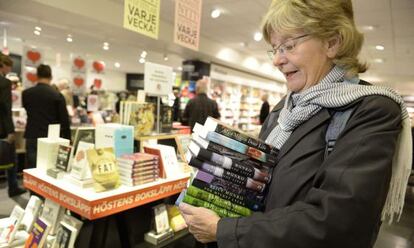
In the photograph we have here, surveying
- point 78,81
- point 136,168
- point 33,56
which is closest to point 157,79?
point 136,168

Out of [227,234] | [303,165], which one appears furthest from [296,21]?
[227,234]

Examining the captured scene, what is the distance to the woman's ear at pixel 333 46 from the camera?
2.86ft

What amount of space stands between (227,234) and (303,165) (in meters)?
0.27

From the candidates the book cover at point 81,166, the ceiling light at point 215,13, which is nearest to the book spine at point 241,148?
the book cover at point 81,166

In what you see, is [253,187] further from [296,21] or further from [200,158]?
[296,21]

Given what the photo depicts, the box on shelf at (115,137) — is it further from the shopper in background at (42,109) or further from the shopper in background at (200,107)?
the shopper in background at (200,107)

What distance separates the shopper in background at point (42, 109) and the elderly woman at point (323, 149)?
327 cm

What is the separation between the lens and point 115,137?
6.79 ft

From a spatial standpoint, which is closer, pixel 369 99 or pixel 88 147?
pixel 369 99

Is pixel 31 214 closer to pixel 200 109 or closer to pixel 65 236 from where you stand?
pixel 65 236

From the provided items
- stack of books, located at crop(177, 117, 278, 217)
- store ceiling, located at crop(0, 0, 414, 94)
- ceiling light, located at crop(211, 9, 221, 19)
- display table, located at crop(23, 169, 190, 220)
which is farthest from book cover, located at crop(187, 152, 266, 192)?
ceiling light, located at crop(211, 9, 221, 19)

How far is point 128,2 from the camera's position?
2434mm

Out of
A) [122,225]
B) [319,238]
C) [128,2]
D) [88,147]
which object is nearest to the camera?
[319,238]

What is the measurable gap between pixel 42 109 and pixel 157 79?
6.21ft
